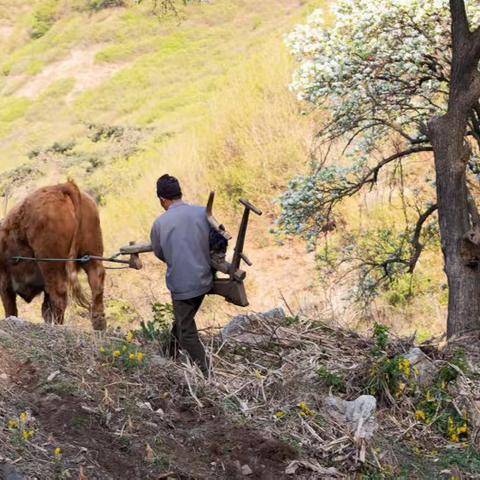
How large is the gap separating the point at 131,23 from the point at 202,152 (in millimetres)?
28375

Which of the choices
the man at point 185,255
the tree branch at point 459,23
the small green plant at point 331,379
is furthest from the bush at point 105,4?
the small green plant at point 331,379

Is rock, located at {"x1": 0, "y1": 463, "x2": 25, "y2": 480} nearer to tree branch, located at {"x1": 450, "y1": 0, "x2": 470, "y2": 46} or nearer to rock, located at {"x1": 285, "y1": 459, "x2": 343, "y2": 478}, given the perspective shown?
rock, located at {"x1": 285, "y1": 459, "x2": 343, "y2": 478}

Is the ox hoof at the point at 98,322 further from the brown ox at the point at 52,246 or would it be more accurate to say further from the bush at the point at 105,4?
the bush at the point at 105,4

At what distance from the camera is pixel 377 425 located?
6.20 meters

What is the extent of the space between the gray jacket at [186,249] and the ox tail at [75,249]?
3.58m

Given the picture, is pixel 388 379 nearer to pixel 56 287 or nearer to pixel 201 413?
pixel 201 413

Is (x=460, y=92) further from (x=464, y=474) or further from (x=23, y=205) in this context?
(x=23, y=205)

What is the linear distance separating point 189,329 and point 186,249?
1.93 ft

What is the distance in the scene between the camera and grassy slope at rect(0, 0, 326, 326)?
64.5 ft

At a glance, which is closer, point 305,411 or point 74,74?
point 305,411

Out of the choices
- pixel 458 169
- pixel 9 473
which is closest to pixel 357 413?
pixel 9 473

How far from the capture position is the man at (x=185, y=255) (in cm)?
653

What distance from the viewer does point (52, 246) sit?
9.78 metres

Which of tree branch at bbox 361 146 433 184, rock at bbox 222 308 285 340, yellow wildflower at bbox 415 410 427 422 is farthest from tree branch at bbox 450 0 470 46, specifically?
yellow wildflower at bbox 415 410 427 422
